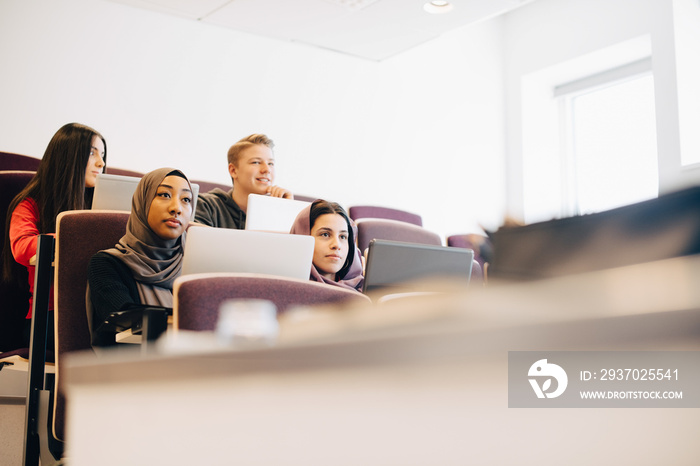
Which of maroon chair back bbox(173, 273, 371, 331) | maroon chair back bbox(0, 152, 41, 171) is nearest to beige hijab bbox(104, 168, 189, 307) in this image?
maroon chair back bbox(173, 273, 371, 331)

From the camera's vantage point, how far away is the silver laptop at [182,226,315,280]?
1343mm

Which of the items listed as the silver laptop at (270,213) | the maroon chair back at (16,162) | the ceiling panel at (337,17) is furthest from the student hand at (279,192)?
the ceiling panel at (337,17)

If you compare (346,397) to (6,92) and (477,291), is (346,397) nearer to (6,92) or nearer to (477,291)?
(477,291)

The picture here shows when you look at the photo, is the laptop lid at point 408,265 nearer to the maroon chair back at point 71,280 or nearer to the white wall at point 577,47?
the maroon chair back at point 71,280

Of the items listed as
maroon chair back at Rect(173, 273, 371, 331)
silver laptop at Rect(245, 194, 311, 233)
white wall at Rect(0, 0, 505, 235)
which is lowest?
maroon chair back at Rect(173, 273, 371, 331)

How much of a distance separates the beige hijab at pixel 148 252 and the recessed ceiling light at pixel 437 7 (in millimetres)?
2336

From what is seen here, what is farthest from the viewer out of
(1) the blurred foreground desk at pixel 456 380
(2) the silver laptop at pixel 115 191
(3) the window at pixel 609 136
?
(3) the window at pixel 609 136

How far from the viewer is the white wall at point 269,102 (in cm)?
371

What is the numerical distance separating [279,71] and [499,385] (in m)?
4.29

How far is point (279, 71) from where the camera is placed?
14.6ft

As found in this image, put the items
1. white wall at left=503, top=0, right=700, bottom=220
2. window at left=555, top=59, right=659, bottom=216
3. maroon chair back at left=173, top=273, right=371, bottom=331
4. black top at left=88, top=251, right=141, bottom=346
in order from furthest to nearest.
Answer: window at left=555, top=59, right=659, bottom=216, white wall at left=503, top=0, right=700, bottom=220, black top at left=88, top=251, right=141, bottom=346, maroon chair back at left=173, top=273, right=371, bottom=331

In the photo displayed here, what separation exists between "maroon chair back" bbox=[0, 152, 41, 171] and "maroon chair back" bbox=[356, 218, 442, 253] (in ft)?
4.65

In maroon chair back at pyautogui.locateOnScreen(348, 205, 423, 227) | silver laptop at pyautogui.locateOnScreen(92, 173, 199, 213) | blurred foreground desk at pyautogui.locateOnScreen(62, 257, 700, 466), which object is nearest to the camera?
blurred foreground desk at pyautogui.locateOnScreen(62, 257, 700, 466)

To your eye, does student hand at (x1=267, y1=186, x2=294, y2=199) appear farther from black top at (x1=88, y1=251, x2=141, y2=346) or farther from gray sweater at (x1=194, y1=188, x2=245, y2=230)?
black top at (x1=88, y1=251, x2=141, y2=346)
